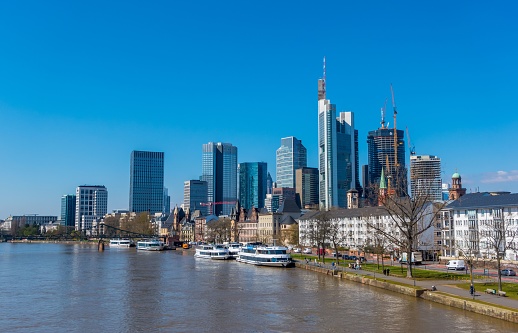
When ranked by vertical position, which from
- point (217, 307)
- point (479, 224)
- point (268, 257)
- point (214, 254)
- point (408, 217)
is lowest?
point (217, 307)

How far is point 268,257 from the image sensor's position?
390ft

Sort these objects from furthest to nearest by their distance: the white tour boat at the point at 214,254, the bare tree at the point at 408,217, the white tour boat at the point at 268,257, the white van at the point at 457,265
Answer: the white tour boat at the point at 214,254 < the white tour boat at the point at 268,257 < the white van at the point at 457,265 < the bare tree at the point at 408,217

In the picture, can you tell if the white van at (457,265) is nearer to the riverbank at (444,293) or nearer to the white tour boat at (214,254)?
the riverbank at (444,293)

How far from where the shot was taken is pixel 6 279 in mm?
90750

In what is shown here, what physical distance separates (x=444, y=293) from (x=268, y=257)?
6141 cm

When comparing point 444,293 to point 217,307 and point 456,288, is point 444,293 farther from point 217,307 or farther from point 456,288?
point 217,307

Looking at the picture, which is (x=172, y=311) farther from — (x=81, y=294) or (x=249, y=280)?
(x=249, y=280)

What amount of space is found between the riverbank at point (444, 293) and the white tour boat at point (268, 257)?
2542 centimetres

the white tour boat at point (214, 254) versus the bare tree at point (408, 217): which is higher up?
the bare tree at point (408, 217)

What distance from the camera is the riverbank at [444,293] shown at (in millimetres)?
50250

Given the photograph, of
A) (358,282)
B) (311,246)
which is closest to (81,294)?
(358,282)

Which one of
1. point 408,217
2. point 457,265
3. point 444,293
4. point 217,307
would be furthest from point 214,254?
point 444,293

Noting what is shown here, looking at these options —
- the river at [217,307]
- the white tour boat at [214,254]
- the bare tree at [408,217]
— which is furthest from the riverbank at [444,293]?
the white tour boat at [214,254]

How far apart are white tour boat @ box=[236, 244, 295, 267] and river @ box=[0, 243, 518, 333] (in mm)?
24079
